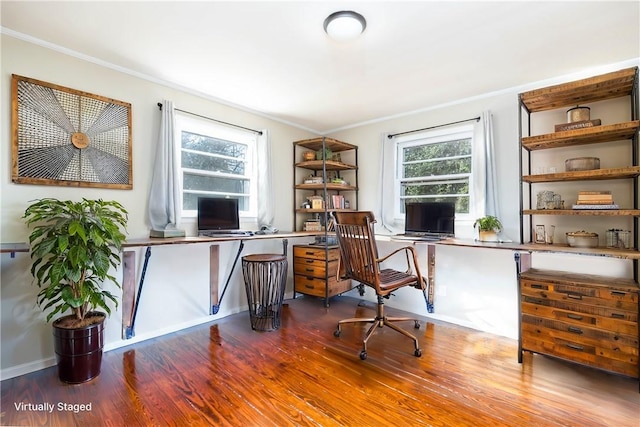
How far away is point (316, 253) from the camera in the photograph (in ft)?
11.9

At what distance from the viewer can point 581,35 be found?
2080 mm

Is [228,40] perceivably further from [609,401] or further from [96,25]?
[609,401]

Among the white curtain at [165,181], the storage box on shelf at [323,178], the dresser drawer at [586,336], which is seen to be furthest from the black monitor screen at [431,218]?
the white curtain at [165,181]

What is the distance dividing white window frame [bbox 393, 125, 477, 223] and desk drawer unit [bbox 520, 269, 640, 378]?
→ 1.13 metres

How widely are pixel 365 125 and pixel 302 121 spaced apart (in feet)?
2.88

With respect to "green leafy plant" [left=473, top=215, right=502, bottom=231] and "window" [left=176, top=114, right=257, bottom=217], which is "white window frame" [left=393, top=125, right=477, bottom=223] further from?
"window" [left=176, top=114, right=257, bottom=217]

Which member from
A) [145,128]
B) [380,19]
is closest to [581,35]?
[380,19]

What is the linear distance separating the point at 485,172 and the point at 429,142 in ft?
2.70

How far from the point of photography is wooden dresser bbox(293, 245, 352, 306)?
3.58m

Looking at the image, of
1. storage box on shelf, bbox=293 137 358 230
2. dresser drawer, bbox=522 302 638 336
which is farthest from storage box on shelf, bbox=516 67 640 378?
storage box on shelf, bbox=293 137 358 230

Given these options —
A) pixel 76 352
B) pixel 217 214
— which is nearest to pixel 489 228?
pixel 217 214

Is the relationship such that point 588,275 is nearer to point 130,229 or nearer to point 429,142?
point 429,142

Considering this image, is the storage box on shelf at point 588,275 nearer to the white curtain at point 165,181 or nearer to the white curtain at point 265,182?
the white curtain at point 265,182

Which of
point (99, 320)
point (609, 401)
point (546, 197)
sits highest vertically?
point (546, 197)
